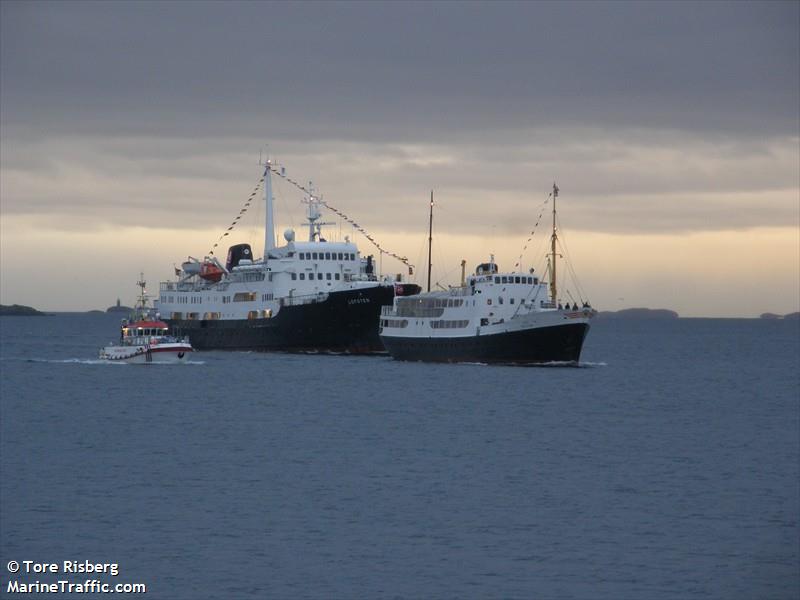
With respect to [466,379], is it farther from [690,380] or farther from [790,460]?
[790,460]

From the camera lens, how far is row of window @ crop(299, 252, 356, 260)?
11381cm

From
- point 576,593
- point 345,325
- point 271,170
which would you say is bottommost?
point 576,593

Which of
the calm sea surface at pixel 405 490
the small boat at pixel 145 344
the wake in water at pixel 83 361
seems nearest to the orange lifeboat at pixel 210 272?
the wake in water at pixel 83 361

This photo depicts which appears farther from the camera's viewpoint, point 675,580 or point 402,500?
point 402,500

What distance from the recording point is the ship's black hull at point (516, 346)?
88938 millimetres

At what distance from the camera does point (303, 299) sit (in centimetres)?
10894

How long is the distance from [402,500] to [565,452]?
1291cm

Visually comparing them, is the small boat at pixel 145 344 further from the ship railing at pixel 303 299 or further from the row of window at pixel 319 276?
the row of window at pixel 319 276

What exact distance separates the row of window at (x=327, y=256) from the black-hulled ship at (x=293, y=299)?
0.08 meters

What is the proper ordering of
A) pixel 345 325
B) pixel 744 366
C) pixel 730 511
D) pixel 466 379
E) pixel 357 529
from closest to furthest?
pixel 357 529 < pixel 730 511 < pixel 466 379 < pixel 345 325 < pixel 744 366

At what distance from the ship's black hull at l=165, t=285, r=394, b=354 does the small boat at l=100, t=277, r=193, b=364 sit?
13.4 m

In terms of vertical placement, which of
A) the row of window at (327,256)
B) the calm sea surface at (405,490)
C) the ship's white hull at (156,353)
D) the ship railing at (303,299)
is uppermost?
the row of window at (327,256)

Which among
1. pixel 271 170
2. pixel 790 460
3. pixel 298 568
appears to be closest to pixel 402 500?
pixel 298 568

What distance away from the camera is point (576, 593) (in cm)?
3141
